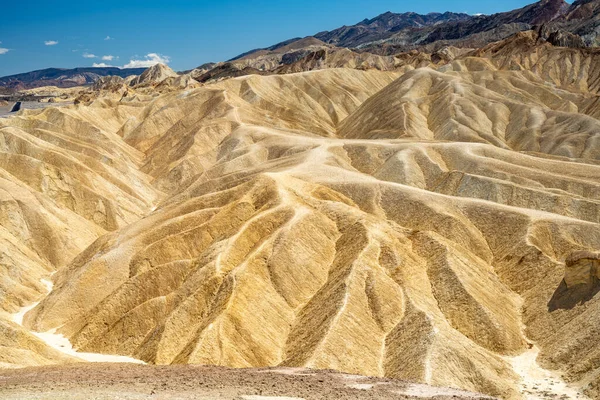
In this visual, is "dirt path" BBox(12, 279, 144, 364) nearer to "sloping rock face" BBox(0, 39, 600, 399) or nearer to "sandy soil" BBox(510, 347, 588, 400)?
"sloping rock face" BBox(0, 39, 600, 399)

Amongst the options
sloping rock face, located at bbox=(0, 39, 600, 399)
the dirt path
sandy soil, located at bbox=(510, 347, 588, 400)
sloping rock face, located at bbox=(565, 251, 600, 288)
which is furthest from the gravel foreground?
sloping rock face, located at bbox=(565, 251, 600, 288)

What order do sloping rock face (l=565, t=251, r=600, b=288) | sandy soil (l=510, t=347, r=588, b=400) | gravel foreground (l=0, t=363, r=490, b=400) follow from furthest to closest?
sloping rock face (l=565, t=251, r=600, b=288), sandy soil (l=510, t=347, r=588, b=400), gravel foreground (l=0, t=363, r=490, b=400)

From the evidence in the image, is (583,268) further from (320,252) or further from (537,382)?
(320,252)

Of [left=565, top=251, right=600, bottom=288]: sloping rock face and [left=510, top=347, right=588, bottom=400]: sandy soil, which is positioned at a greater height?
[left=565, top=251, right=600, bottom=288]: sloping rock face

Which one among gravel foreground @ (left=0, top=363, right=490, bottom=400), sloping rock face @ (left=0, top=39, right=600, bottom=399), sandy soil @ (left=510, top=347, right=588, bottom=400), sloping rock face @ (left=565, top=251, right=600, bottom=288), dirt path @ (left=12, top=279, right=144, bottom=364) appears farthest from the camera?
dirt path @ (left=12, top=279, right=144, bottom=364)

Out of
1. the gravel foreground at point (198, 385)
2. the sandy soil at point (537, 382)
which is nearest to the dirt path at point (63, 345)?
the gravel foreground at point (198, 385)
